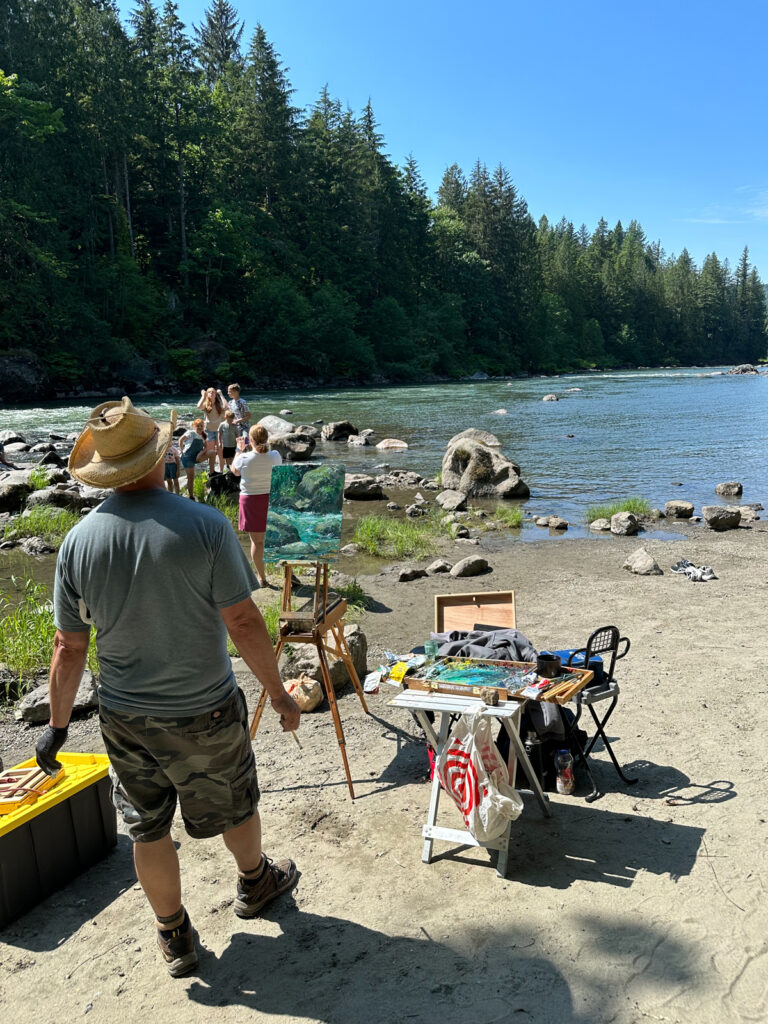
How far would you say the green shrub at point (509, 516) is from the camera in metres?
13.4

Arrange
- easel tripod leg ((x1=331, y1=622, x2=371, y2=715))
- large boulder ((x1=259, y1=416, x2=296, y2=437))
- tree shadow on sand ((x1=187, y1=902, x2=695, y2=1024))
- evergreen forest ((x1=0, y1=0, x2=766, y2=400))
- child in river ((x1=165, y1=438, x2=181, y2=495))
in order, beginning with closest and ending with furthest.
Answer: tree shadow on sand ((x1=187, y1=902, x2=695, y2=1024)) → easel tripod leg ((x1=331, y1=622, x2=371, y2=715)) → child in river ((x1=165, y1=438, x2=181, y2=495)) → large boulder ((x1=259, y1=416, x2=296, y2=437)) → evergreen forest ((x1=0, y1=0, x2=766, y2=400))

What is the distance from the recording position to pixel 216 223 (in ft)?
169

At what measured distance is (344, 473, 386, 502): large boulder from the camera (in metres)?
15.6

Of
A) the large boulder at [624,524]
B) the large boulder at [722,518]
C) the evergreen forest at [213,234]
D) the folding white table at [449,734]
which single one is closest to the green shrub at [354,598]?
the folding white table at [449,734]

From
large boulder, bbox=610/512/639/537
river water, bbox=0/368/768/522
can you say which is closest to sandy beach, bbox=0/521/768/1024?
large boulder, bbox=610/512/639/537

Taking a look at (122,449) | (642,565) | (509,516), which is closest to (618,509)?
(509,516)

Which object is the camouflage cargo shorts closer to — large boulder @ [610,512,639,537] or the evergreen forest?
large boulder @ [610,512,639,537]

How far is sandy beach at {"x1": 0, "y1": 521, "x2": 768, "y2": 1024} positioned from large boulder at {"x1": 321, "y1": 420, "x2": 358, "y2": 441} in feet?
69.6

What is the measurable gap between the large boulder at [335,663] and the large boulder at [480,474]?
34.4 feet

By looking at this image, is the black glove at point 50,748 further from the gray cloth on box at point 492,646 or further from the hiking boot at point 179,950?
the gray cloth on box at point 492,646

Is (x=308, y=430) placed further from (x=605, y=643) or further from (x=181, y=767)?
(x=181, y=767)

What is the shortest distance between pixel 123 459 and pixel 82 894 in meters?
2.20

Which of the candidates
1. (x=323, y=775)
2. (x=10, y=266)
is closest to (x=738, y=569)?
(x=323, y=775)

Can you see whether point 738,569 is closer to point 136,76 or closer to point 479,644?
point 479,644
